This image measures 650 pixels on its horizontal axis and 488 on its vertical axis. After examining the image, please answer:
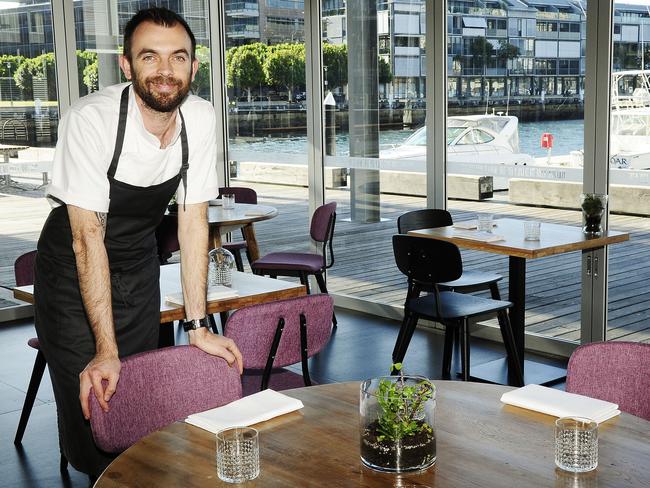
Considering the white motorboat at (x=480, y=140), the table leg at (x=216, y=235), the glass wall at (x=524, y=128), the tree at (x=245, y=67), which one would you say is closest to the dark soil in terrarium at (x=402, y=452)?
the glass wall at (x=524, y=128)

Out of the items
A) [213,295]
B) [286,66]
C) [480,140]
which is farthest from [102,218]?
[286,66]

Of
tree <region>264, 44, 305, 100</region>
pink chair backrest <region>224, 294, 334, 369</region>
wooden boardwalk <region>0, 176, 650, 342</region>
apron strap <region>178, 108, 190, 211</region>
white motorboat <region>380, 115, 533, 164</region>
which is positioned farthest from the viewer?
tree <region>264, 44, 305, 100</region>

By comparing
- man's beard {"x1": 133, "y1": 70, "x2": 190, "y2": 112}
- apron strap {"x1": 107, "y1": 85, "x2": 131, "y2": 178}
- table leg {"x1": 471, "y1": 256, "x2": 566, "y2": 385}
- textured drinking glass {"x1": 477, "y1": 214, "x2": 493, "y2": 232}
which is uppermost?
man's beard {"x1": 133, "y1": 70, "x2": 190, "y2": 112}

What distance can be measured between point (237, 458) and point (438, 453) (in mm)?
460

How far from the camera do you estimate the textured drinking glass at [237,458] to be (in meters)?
1.95

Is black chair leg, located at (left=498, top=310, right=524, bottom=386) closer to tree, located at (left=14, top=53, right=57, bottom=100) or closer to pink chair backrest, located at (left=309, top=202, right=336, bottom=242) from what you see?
pink chair backrest, located at (left=309, top=202, right=336, bottom=242)

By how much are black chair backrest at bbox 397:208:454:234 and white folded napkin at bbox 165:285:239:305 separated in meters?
2.18

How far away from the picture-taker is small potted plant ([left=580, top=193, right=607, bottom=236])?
208 inches

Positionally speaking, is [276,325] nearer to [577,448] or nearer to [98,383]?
[98,383]

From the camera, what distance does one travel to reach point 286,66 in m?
7.91

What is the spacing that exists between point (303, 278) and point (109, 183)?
3957mm

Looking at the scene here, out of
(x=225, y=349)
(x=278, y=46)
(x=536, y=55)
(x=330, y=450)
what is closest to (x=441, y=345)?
(x=536, y=55)

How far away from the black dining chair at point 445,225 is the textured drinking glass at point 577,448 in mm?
3401

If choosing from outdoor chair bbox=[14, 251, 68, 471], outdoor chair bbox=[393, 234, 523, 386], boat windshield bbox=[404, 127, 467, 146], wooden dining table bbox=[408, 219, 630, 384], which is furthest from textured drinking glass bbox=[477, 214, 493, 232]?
outdoor chair bbox=[14, 251, 68, 471]
